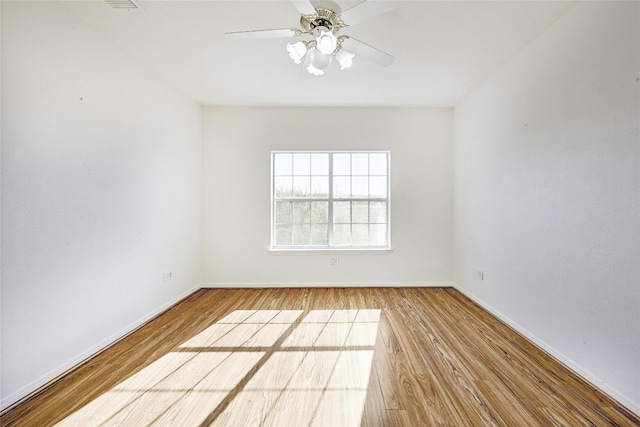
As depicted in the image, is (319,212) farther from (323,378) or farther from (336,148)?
(323,378)

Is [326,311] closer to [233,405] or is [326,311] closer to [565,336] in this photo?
[233,405]

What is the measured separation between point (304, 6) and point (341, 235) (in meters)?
2.81

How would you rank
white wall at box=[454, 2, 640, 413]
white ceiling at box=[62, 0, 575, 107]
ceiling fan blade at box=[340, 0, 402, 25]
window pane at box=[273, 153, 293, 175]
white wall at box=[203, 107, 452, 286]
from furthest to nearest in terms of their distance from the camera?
1. window pane at box=[273, 153, 293, 175]
2. white wall at box=[203, 107, 452, 286]
3. white ceiling at box=[62, 0, 575, 107]
4. white wall at box=[454, 2, 640, 413]
5. ceiling fan blade at box=[340, 0, 402, 25]

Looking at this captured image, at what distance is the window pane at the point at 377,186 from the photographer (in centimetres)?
378

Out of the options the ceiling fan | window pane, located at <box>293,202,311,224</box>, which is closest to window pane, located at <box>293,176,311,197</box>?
window pane, located at <box>293,202,311,224</box>

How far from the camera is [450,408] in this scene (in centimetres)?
147

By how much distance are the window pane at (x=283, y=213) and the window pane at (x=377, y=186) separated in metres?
1.23

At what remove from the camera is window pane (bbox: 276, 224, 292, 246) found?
12.3 ft

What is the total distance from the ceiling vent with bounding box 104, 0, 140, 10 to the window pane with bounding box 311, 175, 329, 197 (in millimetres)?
2489

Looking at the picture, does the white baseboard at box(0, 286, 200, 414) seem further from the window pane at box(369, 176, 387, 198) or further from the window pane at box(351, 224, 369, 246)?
the window pane at box(369, 176, 387, 198)

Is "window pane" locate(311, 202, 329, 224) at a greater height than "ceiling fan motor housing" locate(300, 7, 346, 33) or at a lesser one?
lesser

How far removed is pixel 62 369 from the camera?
179cm

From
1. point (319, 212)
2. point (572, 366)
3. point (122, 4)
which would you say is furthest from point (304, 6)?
point (572, 366)

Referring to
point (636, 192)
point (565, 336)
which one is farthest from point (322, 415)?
point (636, 192)
